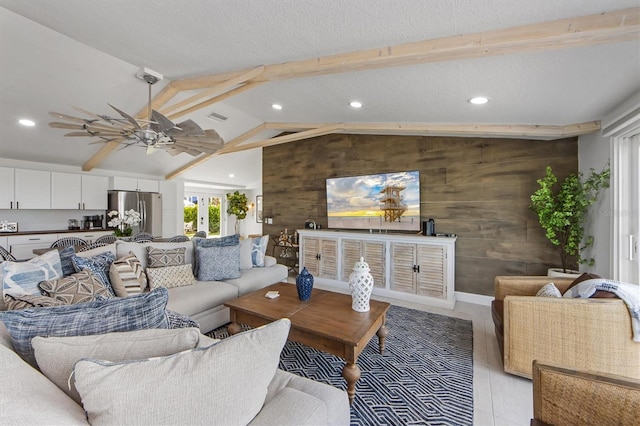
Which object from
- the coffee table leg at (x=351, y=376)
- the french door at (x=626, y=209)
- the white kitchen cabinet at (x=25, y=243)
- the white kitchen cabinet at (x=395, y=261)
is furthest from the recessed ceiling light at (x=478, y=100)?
the white kitchen cabinet at (x=25, y=243)

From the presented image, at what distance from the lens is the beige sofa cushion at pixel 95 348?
0.87m

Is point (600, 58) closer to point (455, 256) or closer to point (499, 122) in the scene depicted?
point (499, 122)

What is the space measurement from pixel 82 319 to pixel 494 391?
2.56 meters

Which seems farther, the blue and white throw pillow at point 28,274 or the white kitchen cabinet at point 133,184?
the white kitchen cabinet at point 133,184

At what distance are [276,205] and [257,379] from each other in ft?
17.6

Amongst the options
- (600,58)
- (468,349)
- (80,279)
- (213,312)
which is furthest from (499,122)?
(80,279)

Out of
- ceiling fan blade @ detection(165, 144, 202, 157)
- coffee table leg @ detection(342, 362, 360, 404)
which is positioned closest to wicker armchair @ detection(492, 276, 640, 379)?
coffee table leg @ detection(342, 362, 360, 404)

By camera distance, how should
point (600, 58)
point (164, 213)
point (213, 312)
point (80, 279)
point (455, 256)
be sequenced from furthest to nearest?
point (164, 213) → point (455, 256) → point (213, 312) → point (80, 279) → point (600, 58)

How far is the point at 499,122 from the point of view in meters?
3.15

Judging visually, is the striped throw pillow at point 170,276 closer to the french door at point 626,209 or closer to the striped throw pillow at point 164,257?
the striped throw pillow at point 164,257

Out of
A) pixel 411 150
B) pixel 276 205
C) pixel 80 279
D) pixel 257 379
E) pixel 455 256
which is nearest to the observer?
pixel 257 379

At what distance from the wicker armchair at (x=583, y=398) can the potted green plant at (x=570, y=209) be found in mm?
2602

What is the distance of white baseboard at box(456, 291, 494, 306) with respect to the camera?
3900mm

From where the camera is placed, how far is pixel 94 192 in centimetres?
573
